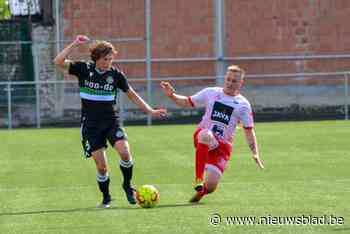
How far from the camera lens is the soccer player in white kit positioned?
12.7 m

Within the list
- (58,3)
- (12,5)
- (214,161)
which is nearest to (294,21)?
(58,3)

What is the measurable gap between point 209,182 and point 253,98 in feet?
75.5

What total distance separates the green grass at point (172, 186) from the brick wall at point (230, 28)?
10066 millimetres

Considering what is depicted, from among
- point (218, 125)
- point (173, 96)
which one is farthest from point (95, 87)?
point (218, 125)

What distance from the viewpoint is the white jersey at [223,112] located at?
12.9 m

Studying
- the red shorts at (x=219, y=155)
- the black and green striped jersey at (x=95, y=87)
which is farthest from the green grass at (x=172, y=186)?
the black and green striped jersey at (x=95, y=87)

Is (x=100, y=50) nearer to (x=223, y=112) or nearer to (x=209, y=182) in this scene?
(x=223, y=112)

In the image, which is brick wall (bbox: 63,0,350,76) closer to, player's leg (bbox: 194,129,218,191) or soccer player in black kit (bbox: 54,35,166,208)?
player's leg (bbox: 194,129,218,191)

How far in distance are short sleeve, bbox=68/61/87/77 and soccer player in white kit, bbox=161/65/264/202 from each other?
105cm

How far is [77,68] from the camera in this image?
41.3 feet

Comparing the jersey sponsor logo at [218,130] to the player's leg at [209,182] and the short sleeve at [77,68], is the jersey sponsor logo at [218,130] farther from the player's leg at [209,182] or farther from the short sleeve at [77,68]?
the short sleeve at [77,68]

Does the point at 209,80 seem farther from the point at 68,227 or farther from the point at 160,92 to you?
the point at 68,227

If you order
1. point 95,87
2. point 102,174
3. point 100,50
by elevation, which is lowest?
point 102,174

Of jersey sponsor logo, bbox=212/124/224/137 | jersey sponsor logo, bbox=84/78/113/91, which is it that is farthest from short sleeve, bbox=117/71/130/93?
jersey sponsor logo, bbox=212/124/224/137
